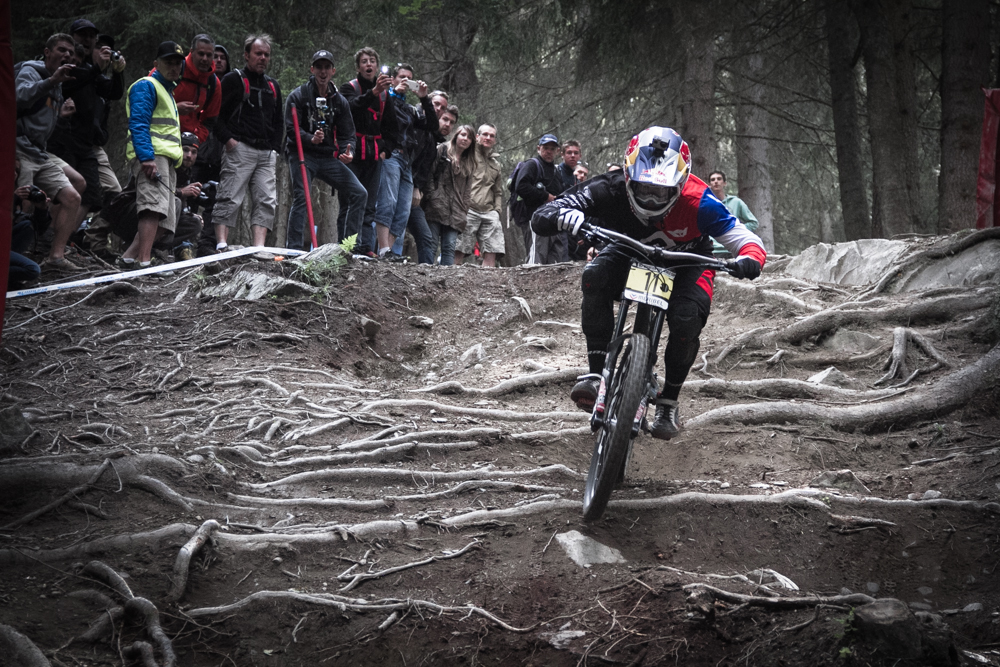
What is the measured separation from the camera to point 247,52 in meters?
8.99

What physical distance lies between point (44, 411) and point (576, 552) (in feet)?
12.7

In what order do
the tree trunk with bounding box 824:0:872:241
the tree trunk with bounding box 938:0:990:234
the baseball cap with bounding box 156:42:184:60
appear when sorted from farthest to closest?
the tree trunk with bounding box 824:0:872:241
the tree trunk with bounding box 938:0:990:234
the baseball cap with bounding box 156:42:184:60

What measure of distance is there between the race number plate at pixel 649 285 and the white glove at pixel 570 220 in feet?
1.31

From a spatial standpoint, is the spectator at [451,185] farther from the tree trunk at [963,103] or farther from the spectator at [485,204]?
the tree trunk at [963,103]

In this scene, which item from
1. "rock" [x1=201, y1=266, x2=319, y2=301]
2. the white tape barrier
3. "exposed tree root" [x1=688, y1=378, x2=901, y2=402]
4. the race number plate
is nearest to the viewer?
the race number plate

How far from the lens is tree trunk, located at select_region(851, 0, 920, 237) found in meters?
11.7

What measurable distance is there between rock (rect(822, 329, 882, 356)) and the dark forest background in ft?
13.5

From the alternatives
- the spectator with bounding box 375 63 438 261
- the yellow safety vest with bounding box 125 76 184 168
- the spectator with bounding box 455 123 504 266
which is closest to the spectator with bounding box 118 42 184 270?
the yellow safety vest with bounding box 125 76 184 168

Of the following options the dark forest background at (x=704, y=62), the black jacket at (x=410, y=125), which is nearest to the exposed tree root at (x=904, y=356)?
the dark forest background at (x=704, y=62)

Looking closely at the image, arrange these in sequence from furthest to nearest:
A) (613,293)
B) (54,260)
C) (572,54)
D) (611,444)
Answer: (572,54) → (54,260) → (613,293) → (611,444)

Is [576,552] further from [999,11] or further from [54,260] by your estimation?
[999,11]

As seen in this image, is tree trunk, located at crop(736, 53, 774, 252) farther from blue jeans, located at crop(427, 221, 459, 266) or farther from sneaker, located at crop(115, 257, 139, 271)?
sneaker, located at crop(115, 257, 139, 271)

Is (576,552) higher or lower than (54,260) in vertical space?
lower

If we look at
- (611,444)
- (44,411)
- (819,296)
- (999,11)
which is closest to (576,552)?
(611,444)
